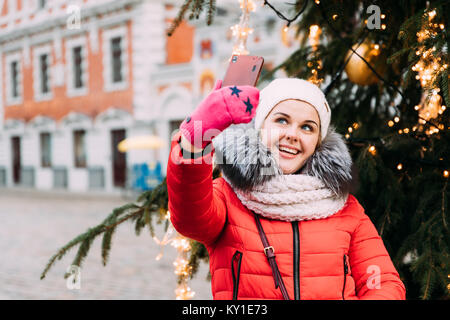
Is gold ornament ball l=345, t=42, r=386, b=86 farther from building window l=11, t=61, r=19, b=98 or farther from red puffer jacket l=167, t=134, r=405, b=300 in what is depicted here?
building window l=11, t=61, r=19, b=98

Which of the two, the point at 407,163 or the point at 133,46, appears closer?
the point at 407,163

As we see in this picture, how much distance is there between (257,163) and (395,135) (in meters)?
1.10

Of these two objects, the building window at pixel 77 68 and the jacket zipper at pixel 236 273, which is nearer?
the jacket zipper at pixel 236 273

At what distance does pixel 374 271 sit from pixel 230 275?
1.65 ft

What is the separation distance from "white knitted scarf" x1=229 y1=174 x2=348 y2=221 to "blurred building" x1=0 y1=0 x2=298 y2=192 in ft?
39.8

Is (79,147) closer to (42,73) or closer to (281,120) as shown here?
(42,73)

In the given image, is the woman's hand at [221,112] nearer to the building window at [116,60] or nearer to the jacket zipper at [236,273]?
the jacket zipper at [236,273]

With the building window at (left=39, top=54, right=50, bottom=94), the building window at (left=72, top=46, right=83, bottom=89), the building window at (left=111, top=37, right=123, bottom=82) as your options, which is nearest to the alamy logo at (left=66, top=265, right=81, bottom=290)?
the building window at (left=111, top=37, right=123, bottom=82)

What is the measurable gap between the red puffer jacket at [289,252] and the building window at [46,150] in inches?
848

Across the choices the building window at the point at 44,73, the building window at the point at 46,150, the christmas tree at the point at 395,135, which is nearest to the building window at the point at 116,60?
→ the building window at the point at 44,73

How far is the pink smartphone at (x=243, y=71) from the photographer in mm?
1596

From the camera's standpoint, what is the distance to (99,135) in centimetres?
1981
